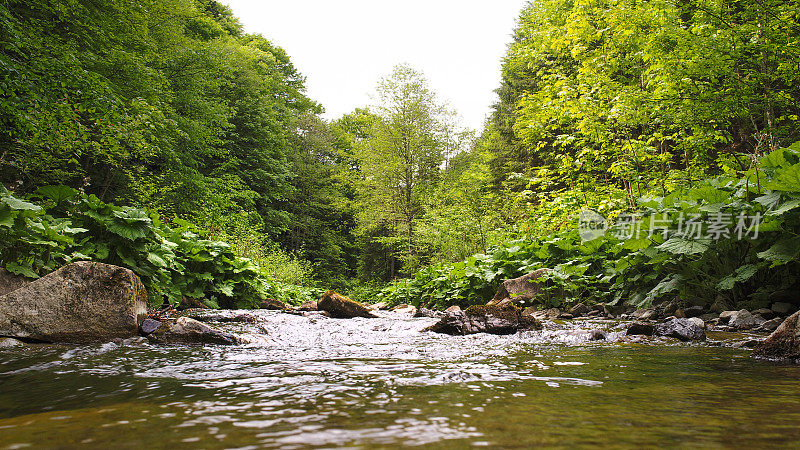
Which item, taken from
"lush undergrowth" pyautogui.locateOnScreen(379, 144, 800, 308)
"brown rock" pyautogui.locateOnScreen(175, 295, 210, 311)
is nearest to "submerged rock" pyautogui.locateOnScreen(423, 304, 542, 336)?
"lush undergrowth" pyautogui.locateOnScreen(379, 144, 800, 308)

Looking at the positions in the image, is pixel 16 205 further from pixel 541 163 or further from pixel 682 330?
pixel 541 163

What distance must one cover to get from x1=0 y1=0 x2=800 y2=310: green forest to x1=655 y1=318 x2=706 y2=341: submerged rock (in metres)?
0.99

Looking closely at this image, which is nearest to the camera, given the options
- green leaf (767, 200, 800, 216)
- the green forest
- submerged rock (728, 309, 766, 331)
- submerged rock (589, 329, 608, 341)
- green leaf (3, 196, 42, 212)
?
green leaf (767, 200, 800, 216)

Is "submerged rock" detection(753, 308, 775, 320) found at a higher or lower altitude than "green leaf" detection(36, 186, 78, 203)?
lower

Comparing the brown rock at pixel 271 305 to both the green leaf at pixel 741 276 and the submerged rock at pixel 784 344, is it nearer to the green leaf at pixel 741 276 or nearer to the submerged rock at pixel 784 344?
the green leaf at pixel 741 276

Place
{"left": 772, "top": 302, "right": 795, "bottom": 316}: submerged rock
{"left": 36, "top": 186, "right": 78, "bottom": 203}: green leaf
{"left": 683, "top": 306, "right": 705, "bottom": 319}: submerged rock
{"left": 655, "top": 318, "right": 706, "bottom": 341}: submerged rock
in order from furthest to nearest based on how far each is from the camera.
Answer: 1. {"left": 36, "top": 186, "right": 78, "bottom": 203}: green leaf
2. {"left": 683, "top": 306, "right": 705, "bottom": 319}: submerged rock
3. {"left": 772, "top": 302, "right": 795, "bottom": 316}: submerged rock
4. {"left": 655, "top": 318, "right": 706, "bottom": 341}: submerged rock

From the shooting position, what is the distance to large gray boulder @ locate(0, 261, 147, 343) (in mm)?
3314

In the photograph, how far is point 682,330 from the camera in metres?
3.39

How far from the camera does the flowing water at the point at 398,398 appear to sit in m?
1.00

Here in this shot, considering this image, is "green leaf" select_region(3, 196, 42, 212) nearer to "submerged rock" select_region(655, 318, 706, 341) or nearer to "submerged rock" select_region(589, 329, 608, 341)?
"submerged rock" select_region(589, 329, 608, 341)

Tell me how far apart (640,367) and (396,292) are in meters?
12.3

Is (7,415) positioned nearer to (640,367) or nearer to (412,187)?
(640,367)

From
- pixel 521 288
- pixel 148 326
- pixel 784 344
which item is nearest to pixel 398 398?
pixel 784 344

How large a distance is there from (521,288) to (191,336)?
547cm
